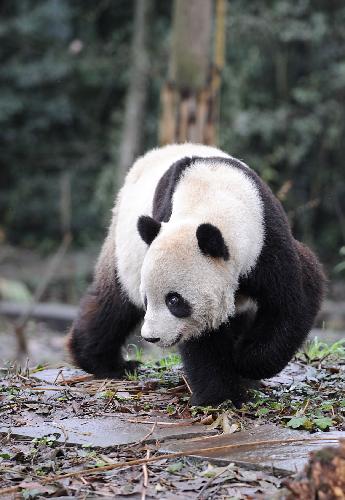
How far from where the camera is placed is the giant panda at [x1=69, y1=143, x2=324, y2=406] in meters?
4.00

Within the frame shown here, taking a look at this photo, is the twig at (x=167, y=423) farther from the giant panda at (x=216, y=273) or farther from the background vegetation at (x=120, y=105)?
the background vegetation at (x=120, y=105)

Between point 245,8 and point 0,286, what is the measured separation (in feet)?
28.6

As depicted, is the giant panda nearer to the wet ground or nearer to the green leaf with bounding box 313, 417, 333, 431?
the wet ground

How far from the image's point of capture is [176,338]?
4109mm

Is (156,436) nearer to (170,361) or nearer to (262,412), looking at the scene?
(262,412)

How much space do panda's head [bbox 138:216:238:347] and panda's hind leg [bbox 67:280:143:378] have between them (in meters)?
1.29

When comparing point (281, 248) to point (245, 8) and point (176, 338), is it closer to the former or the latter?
point (176, 338)

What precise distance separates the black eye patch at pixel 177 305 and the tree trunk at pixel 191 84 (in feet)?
19.4

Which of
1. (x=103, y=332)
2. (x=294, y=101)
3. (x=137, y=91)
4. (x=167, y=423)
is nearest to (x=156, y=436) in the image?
(x=167, y=423)

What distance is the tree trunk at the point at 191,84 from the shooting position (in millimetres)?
9797

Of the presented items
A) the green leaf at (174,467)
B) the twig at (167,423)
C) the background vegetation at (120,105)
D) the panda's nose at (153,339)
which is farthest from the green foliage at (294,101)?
the green leaf at (174,467)

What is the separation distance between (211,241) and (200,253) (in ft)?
0.34

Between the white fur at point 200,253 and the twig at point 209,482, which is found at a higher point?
the white fur at point 200,253

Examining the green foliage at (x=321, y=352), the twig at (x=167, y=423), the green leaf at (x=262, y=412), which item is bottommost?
the green foliage at (x=321, y=352)
